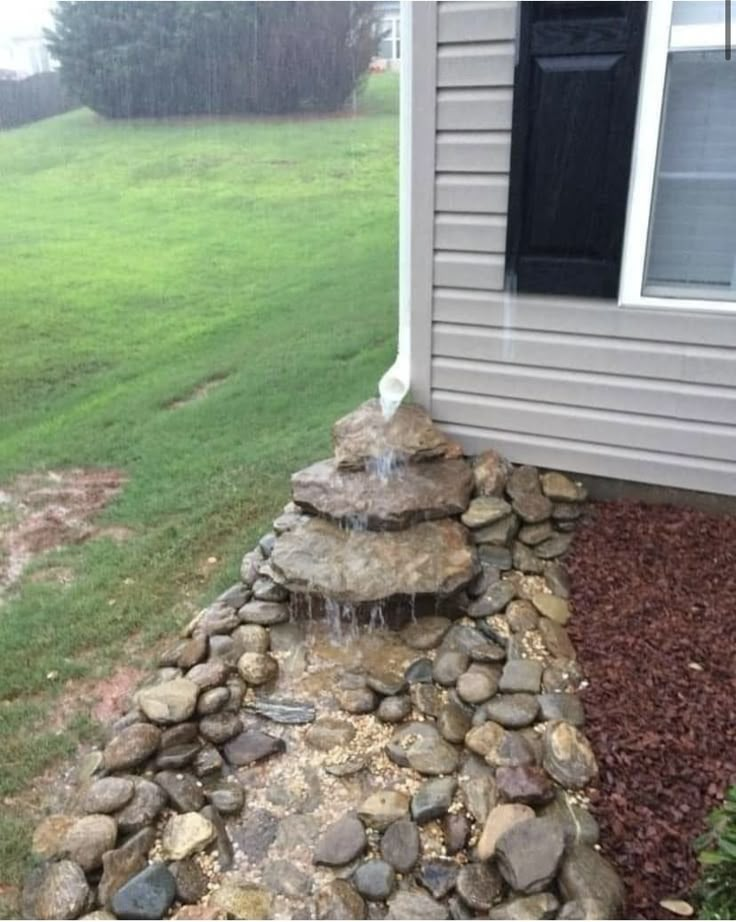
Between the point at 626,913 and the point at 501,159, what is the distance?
238cm

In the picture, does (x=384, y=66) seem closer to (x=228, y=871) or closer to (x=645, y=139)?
(x=645, y=139)

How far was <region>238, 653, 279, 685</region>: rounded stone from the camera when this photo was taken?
2.63m

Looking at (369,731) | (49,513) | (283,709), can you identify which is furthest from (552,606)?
(49,513)

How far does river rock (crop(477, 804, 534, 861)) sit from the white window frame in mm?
1772

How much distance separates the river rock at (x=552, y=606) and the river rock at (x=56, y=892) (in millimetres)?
1604

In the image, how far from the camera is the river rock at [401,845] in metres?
2.02

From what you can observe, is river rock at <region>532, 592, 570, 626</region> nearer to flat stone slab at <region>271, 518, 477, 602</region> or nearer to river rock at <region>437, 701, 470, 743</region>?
flat stone slab at <region>271, 518, 477, 602</region>

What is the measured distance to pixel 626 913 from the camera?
1.80 meters

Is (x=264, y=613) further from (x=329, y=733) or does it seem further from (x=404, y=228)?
(x=404, y=228)

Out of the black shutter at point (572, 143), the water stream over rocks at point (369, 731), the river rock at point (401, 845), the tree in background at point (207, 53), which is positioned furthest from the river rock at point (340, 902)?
the tree in background at point (207, 53)

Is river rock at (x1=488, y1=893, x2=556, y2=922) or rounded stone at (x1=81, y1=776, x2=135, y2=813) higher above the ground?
river rock at (x1=488, y1=893, x2=556, y2=922)

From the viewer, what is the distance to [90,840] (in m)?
2.10

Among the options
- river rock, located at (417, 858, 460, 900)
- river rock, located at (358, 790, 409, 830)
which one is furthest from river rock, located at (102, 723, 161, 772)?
river rock, located at (417, 858, 460, 900)

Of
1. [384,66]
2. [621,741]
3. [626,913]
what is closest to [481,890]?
[626,913]
